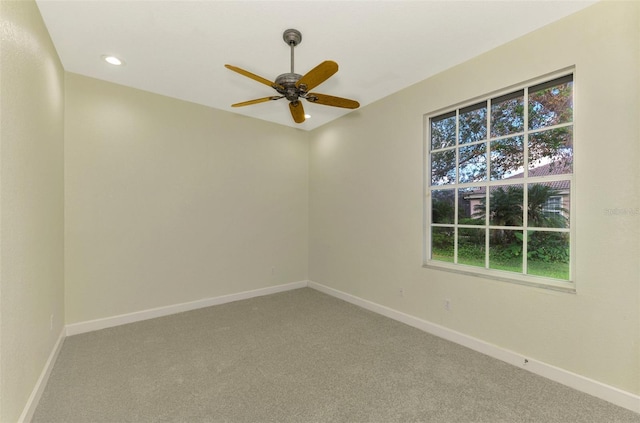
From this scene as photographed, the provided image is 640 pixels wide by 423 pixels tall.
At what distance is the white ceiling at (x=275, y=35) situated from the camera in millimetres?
2033

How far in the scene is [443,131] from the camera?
10.2ft

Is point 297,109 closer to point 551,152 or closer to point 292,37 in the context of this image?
point 292,37

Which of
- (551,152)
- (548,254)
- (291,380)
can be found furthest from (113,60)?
(548,254)

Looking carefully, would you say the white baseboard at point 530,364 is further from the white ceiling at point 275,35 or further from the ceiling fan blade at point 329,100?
the white ceiling at point 275,35

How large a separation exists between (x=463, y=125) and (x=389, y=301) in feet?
7.27

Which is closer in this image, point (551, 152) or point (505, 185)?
point (551, 152)

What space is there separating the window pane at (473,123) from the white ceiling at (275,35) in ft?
1.65

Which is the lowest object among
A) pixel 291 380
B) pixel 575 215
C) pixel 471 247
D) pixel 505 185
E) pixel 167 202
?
pixel 291 380

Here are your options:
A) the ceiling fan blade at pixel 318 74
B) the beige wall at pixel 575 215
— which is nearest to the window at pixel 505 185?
the beige wall at pixel 575 215

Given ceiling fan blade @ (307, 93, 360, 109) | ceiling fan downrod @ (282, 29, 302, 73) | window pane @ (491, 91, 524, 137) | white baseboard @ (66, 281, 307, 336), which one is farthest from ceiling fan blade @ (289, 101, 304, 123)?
white baseboard @ (66, 281, 307, 336)

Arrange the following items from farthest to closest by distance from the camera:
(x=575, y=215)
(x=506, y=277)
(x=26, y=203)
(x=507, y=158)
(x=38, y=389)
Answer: (x=507, y=158) < (x=506, y=277) < (x=575, y=215) < (x=38, y=389) < (x=26, y=203)

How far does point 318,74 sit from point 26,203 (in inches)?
83.8

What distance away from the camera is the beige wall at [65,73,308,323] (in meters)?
3.03

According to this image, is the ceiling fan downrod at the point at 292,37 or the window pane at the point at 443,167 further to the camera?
the window pane at the point at 443,167
